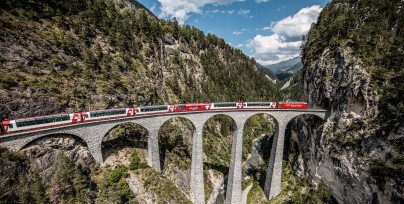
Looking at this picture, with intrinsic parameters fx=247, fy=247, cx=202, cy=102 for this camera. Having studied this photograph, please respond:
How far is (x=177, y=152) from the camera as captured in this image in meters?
56.2

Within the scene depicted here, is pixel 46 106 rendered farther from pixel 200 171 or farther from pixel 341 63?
pixel 341 63

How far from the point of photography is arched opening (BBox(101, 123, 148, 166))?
45.3 meters

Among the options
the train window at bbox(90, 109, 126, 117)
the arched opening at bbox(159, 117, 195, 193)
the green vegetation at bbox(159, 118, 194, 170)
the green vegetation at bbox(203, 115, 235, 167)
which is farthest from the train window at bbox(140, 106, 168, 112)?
the green vegetation at bbox(203, 115, 235, 167)

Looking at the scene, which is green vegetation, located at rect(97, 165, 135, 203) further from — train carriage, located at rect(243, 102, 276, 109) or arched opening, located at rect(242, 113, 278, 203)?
arched opening, located at rect(242, 113, 278, 203)

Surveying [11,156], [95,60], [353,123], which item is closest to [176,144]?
[95,60]

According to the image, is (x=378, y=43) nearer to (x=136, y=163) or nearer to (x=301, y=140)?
(x=301, y=140)

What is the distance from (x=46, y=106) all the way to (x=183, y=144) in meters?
29.9

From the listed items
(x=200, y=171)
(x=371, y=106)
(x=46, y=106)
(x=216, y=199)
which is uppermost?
(x=46, y=106)

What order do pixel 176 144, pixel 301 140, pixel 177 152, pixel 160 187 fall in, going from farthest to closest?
pixel 176 144
pixel 301 140
pixel 177 152
pixel 160 187

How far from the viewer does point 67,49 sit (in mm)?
52031

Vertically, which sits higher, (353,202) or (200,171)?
(200,171)

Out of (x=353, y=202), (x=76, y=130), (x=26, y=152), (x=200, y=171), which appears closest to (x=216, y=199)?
(x=200, y=171)

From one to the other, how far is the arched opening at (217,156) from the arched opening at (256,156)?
Answer: 5168 mm

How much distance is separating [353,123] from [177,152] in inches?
1388
